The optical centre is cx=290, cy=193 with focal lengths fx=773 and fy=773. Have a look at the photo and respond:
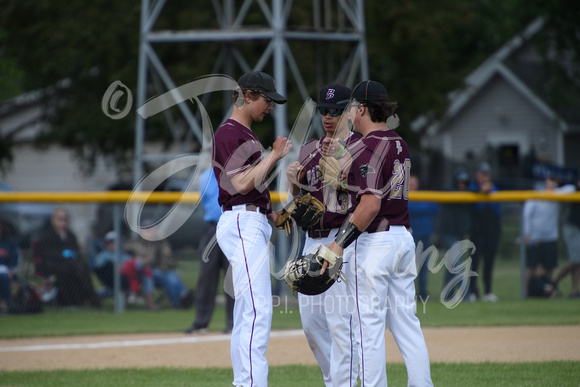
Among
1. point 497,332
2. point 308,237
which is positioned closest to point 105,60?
point 497,332

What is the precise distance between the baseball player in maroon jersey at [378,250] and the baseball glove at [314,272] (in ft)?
0.29

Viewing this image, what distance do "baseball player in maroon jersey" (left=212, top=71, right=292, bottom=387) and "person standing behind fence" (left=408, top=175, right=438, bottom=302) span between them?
20.4 ft

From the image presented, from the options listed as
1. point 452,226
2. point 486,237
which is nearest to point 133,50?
point 452,226

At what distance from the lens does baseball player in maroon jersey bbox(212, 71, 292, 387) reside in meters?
5.34

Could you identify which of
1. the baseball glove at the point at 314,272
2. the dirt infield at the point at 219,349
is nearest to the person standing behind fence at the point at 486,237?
the dirt infield at the point at 219,349

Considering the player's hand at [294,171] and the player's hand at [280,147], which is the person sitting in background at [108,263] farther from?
the player's hand at [280,147]

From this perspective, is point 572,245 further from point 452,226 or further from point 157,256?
point 157,256

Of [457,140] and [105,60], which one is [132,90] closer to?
[105,60]

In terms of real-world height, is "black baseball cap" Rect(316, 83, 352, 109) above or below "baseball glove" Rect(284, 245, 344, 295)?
above

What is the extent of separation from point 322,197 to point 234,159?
0.81m

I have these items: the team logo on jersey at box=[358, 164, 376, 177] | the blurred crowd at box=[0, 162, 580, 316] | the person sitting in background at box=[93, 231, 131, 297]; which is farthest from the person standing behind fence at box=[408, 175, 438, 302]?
the team logo on jersey at box=[358, 164, 376, 177]

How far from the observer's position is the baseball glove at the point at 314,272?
5.08m

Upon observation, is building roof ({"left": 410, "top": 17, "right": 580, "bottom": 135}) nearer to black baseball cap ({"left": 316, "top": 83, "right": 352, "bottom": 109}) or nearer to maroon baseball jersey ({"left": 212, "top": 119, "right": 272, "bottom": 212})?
black baseball cap ({"left": 316, "top": 83, "right": 352, "bottom": 109})

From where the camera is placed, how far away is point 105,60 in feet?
68.0
